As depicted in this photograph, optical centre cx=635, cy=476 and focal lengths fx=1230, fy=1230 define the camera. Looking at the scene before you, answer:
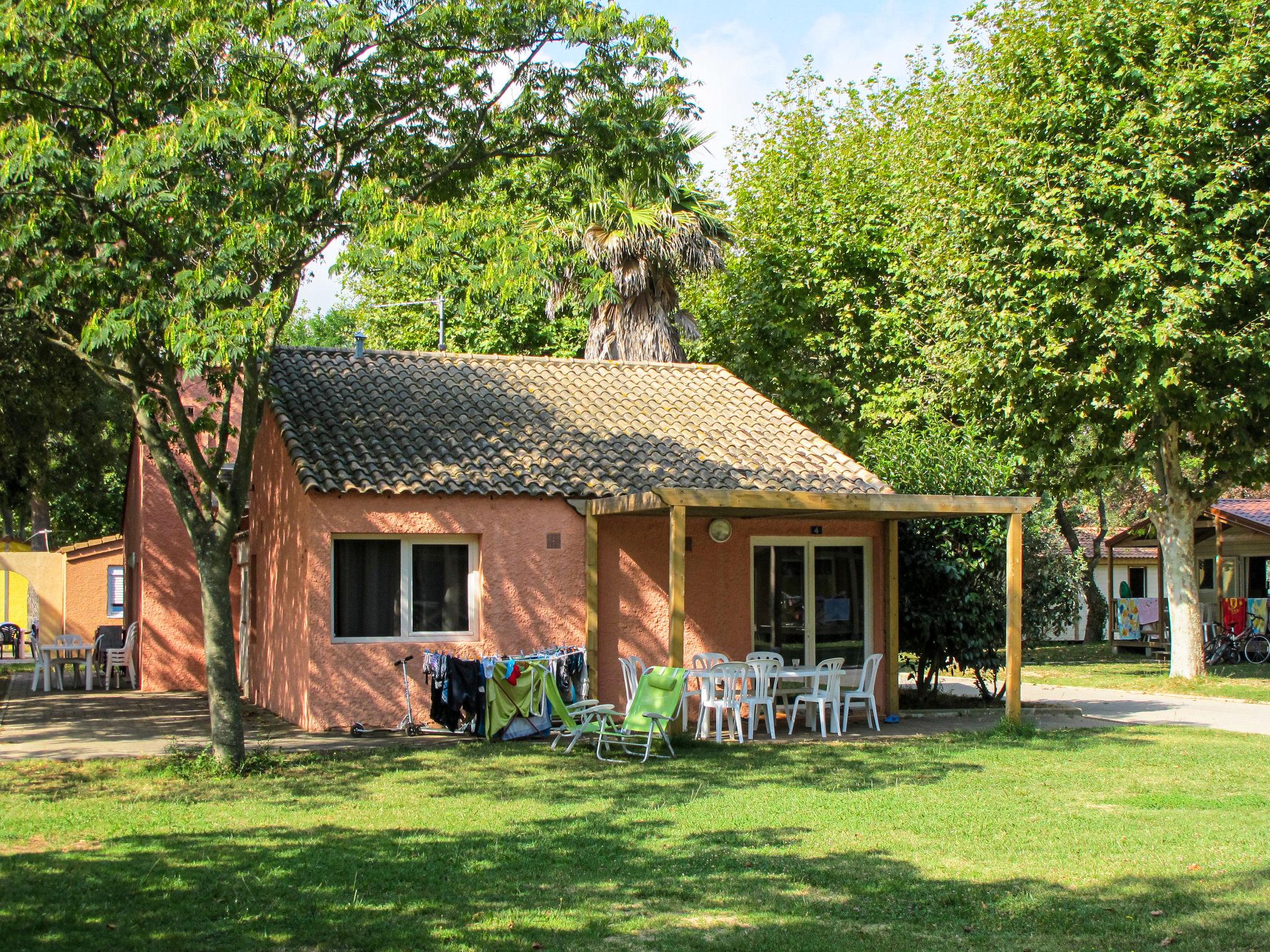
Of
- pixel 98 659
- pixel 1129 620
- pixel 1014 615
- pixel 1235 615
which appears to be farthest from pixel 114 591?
pixel 1235 615

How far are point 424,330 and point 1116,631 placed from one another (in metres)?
21.8

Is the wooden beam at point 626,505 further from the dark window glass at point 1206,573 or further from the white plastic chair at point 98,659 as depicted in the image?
the dark window glass at point 1206,573

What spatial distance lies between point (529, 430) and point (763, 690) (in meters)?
4.74

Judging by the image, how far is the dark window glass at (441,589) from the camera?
1457 cm

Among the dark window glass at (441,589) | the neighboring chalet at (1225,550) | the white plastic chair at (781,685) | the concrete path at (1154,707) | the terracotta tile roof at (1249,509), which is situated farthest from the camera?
the neighboring chalet at (1225,550)

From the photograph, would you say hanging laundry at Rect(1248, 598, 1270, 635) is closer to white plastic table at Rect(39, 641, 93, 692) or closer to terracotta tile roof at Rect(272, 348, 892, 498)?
terracotta tile roof at Rect(272, 348, 892, 498)

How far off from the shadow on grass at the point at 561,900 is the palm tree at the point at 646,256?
1630cm

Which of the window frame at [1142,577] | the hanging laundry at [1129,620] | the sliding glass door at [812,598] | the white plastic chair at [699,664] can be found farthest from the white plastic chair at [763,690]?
the window frame at [1142,577]

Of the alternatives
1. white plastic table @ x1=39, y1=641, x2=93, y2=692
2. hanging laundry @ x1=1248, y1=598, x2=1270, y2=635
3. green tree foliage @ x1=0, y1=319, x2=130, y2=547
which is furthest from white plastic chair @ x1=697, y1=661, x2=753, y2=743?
hanging laundry @ x1=1248, y1=598, x2=1270, y2=635

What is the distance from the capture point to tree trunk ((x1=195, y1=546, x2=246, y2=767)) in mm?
10945

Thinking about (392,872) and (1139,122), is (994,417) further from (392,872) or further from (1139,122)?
(392,872)

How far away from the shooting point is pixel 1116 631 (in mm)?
34438

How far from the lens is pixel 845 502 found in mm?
13117

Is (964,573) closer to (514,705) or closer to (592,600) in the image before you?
(592,600)
